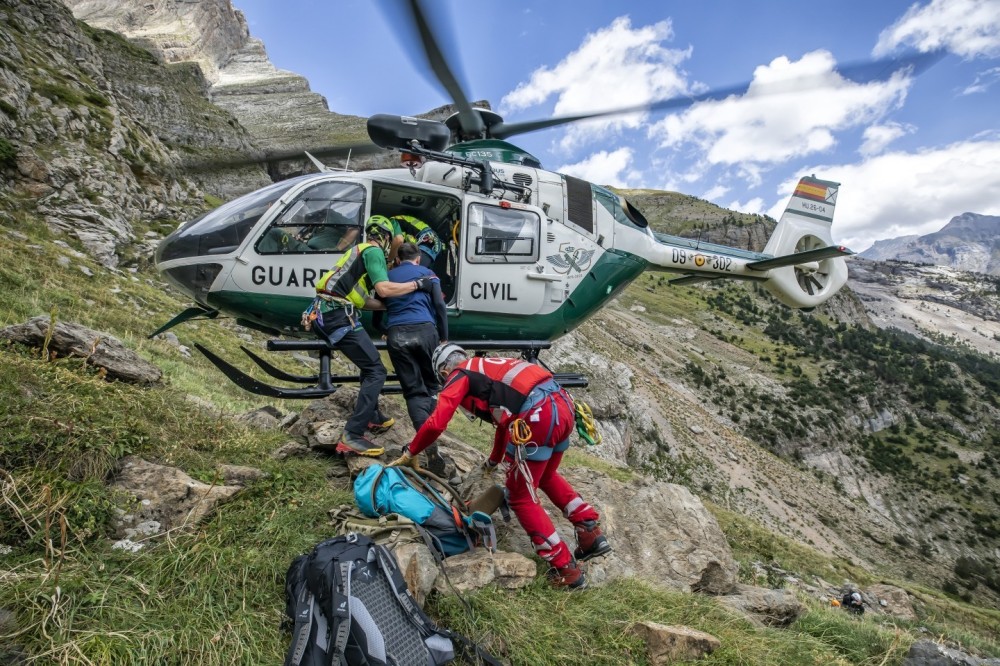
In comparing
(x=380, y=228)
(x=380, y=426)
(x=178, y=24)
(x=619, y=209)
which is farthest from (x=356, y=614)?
(x=178, y=24)

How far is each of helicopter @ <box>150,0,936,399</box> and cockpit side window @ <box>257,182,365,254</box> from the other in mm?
11

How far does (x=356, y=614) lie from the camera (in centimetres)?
242

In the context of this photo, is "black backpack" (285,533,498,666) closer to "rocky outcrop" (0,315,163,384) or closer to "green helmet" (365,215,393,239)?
"rocky outcrop" (0,315,163,384)

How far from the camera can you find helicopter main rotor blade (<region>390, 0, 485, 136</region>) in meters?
3.97

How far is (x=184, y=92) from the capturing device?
3781cm

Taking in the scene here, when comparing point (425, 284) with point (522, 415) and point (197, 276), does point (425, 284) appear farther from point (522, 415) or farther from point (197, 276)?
point (197, 276)

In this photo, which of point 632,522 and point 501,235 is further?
point 501,235

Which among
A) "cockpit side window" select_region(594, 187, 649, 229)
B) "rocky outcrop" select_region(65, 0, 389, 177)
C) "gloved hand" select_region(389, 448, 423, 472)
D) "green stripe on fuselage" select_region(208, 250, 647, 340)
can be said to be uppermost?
"rocky outcrop" select_region(65, 0, 389, 177)

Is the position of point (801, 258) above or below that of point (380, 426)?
above

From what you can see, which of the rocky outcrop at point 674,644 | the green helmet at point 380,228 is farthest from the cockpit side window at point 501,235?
the rocky outcrop at point 674,644

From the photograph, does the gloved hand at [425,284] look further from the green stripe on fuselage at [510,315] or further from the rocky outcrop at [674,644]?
the rocky outcrop at [674,644]

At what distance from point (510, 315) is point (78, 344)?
4.17 meters

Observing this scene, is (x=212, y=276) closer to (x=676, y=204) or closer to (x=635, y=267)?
(x=635, y=267)

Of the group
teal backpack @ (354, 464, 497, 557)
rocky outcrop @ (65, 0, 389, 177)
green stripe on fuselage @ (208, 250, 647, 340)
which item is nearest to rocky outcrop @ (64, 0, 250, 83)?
rocky outcrop @ (65, 0, 389, 177)
